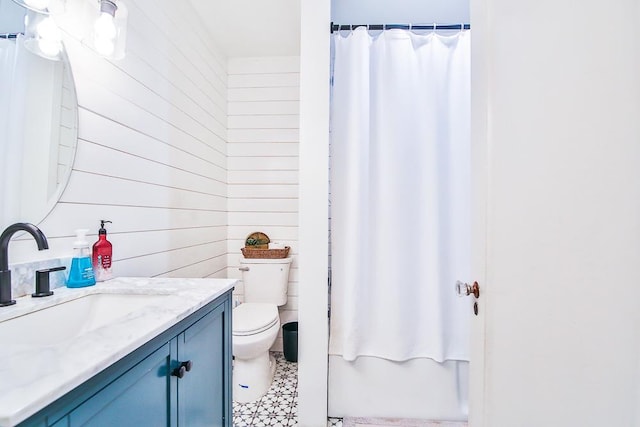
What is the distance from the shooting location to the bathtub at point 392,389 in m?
1.60

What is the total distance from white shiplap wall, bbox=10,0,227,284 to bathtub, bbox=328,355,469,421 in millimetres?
1134

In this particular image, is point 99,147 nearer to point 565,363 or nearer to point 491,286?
point 491,286

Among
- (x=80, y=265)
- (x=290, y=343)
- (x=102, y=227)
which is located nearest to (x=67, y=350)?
(x=80, y=265)

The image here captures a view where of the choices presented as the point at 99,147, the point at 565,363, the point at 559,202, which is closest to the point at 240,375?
the point at 99,147

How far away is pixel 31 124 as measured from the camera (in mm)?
903

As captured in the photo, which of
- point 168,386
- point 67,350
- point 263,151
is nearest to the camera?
point 67,350

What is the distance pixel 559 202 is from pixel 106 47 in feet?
4.99

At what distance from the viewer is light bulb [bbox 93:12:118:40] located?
3.54 ft

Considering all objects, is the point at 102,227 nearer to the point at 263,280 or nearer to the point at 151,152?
the point at 151,152

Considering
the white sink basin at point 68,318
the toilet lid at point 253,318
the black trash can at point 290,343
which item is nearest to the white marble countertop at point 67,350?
the white sink basin at point 68,318

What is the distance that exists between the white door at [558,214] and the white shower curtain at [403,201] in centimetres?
81

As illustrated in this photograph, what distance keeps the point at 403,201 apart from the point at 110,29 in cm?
151

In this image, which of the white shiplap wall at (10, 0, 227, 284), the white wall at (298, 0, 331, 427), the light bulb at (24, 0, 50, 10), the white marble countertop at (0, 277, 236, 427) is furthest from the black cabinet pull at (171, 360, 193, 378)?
the light bulb at (24, 0, 50, 10)

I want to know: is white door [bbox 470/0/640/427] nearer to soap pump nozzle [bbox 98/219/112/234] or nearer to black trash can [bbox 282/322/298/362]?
soap pump nozzle [bbox 98/219/112/234]
